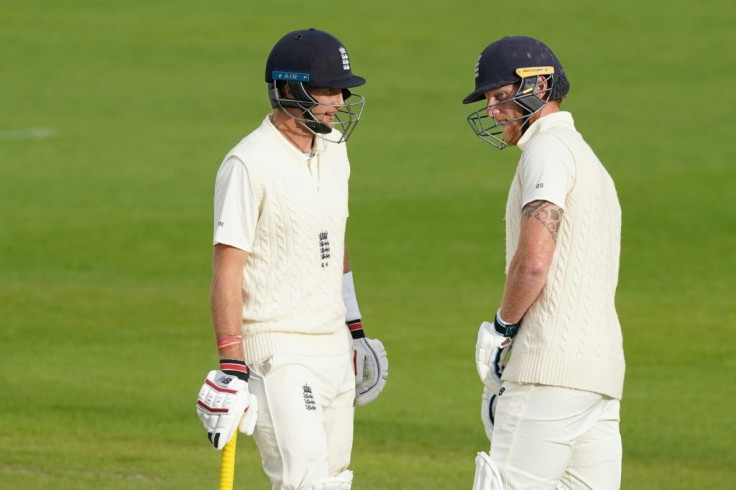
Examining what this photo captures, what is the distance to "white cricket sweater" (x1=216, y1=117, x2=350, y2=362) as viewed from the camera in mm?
6117

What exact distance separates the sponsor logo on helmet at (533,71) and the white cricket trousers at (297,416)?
4.49 ft

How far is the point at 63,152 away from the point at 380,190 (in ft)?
17.1

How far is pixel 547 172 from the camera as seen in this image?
18.8 feet

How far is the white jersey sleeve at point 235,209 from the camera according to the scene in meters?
5.97

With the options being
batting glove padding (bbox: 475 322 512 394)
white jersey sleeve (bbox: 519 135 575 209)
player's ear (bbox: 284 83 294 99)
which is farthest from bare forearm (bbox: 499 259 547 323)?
player's ear (bbox: 284 83 294 99)

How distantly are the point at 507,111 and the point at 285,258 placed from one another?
3.47 ft

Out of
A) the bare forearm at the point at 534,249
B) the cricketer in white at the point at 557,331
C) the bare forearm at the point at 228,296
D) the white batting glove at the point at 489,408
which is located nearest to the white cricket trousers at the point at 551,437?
the cricketer in white at the point at 557,331

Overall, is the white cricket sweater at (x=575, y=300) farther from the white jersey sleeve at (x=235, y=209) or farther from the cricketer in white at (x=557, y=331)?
the white jersey sleeve at (x=235, y=209)

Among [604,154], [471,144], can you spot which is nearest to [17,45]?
[471,144]

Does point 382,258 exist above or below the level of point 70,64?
below

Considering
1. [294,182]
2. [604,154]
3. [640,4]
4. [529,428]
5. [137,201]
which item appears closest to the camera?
[529,428]

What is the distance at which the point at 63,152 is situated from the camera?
22.0 meters

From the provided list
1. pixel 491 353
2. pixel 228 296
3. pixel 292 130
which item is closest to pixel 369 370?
pixel 491 353

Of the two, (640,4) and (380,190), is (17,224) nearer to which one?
(380,190)
